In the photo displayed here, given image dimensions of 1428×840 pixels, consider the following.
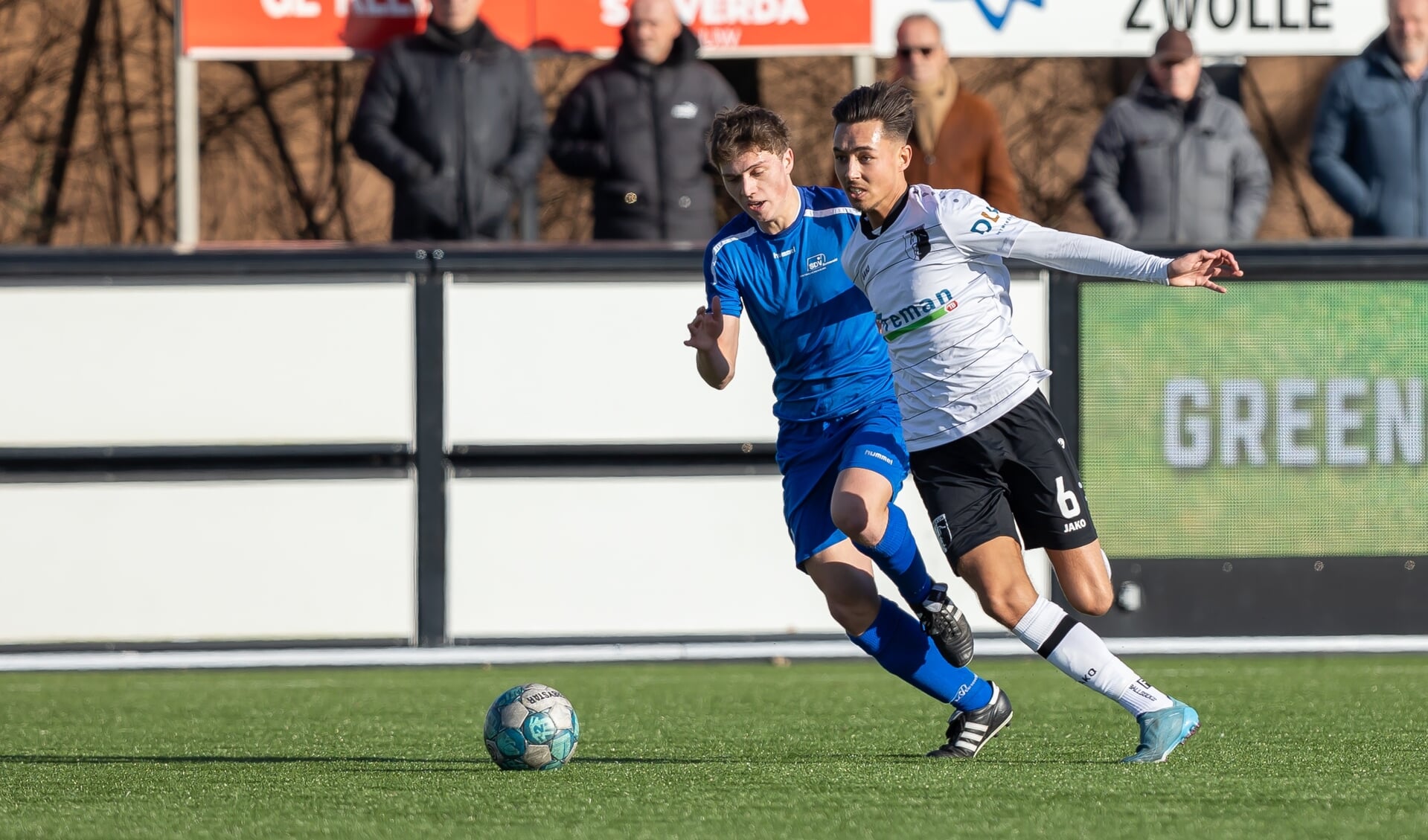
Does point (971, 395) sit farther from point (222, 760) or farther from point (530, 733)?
point (222, 760)

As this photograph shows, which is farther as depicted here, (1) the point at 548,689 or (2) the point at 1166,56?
(2) the point at 1166,56

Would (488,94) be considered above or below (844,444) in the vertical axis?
above

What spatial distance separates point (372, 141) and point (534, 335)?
47.0 inches

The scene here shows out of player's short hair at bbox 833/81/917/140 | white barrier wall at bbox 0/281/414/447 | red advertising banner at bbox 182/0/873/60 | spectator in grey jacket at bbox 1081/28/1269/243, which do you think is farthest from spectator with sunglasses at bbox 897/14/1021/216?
player's short hair at bbox 833/81/917/140

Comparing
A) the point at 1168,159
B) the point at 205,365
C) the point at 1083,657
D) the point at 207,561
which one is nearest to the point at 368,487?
the point at 207,561

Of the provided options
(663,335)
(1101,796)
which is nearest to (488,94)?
(663,335)

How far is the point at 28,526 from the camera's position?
9.54 meters

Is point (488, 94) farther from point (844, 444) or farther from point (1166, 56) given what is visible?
point (844, 444)

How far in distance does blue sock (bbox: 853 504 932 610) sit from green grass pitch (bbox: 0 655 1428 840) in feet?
1.64

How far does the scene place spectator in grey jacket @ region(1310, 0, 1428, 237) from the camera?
9.72 meters

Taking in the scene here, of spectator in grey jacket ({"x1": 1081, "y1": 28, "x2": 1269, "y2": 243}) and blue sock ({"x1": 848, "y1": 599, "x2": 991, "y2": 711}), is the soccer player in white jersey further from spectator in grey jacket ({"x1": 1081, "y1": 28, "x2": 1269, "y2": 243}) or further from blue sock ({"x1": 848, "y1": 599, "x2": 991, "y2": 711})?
spectator in grey jacket ({"x1": 1081, "y1": 28, "x2": 1269, "y2": 243})

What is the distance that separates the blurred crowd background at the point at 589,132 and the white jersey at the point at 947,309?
3.84 metres

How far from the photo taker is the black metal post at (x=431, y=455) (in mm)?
9641

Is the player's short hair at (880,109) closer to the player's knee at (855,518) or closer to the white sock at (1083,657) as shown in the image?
the player's knee at (855,518)
